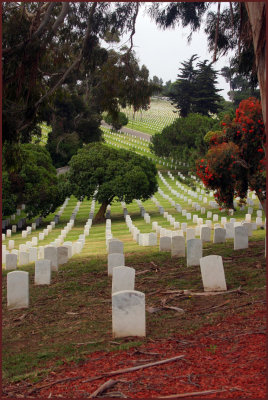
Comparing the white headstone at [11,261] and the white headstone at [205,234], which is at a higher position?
the white headstone at [205,234]

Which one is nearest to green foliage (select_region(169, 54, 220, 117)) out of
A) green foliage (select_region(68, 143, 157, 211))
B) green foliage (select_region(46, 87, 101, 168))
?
green foliage (select_region(46, 87, 101, 168))

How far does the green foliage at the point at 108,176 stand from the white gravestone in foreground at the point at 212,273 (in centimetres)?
1994

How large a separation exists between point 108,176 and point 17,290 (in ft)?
65.5

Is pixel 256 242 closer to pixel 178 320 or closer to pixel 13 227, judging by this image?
pixel 178 320

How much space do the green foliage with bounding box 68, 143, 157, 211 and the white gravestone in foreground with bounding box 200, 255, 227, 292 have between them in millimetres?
19945

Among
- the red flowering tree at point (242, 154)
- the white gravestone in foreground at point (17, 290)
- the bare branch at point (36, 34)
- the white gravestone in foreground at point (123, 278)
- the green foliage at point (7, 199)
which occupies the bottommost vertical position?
the white gravestone in foreground at point (17, 290)

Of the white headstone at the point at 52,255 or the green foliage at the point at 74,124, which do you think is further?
the green foliage at the point at 74,124

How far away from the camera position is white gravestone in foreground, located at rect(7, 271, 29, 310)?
10.2 m

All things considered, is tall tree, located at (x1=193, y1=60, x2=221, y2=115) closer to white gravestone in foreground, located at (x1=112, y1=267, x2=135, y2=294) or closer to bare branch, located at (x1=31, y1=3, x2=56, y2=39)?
bare branch, located at (x1=31, y1=3, x2=56, y2=39)

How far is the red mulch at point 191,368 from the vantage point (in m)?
5.44

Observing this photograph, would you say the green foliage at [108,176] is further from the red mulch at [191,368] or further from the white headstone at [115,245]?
the red mulch at [191,368]

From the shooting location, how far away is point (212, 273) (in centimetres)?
982

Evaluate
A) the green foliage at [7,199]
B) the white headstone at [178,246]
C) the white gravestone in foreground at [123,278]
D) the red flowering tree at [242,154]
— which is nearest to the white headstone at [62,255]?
the white headstone at [178,246]

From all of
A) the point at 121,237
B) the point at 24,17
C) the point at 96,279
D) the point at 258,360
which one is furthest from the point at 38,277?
the point at 121,237
